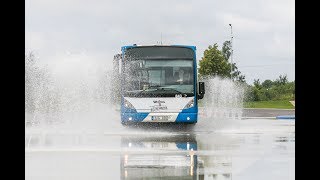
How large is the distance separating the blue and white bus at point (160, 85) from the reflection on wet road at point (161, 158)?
228 cm

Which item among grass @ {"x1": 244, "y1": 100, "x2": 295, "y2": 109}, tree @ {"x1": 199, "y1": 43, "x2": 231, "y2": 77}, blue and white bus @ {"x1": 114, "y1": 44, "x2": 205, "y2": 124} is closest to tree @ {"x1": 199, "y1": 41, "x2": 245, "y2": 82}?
tree @ {"x1": 199, "y1": 43, "x2": 231, "y2": 77}

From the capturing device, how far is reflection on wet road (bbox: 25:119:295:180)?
9266 millimetres

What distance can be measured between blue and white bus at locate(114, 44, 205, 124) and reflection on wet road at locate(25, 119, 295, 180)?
7.48 ft

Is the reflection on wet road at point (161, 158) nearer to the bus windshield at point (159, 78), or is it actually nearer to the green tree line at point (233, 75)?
the bus windshield at point (159, 78)

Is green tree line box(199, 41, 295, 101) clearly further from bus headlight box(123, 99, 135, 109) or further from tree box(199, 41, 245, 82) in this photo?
bus headlight box(123, 99, 135, 109)

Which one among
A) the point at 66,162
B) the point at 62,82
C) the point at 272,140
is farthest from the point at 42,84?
the point at 66,162

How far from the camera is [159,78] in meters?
19.9

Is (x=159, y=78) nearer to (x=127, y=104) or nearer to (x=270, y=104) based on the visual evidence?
(x=127, y=104)

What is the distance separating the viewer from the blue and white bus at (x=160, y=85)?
65.4ft

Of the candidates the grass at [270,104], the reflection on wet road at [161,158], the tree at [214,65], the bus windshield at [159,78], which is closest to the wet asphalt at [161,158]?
the reflection on wet road at [161,158]
